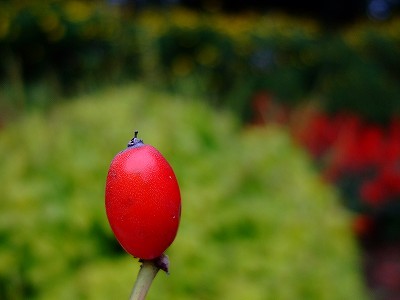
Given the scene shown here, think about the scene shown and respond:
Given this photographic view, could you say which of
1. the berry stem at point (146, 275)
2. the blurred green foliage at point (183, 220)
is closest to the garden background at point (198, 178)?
the blurred green foliage at point (183, 220)

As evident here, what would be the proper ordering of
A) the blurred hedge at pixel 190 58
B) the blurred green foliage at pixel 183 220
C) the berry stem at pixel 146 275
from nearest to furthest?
1. the berry stem at pixel 146 275
2. the blurred green foliage at pixel 183 220
3. the blurred hedge at pixel 190 58

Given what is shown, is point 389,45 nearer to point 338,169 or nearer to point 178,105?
point 338,169

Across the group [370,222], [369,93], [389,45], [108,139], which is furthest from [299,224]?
[389,45]

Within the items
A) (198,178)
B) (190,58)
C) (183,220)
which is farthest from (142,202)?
(190,58)

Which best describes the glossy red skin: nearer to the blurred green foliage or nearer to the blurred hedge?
the blurred green foliage

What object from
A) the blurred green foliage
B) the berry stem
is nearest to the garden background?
the blurred green foliage

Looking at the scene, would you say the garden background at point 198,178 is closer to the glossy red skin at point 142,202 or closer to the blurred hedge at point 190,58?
the blurred hedge at point 190,58

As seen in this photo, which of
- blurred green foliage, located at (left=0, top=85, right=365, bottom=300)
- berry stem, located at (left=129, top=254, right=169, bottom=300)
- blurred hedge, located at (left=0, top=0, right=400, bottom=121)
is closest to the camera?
berry stem, located at (left=129, top=254, right=169, bottom=300)
